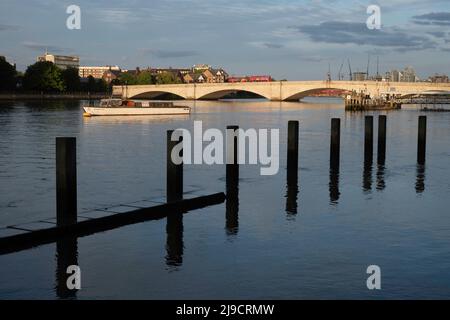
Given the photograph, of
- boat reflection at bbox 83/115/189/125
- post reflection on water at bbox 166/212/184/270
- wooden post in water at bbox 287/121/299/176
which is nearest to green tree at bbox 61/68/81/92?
boat reflection at bbox 83/115/189/125

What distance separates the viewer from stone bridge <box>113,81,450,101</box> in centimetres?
9869

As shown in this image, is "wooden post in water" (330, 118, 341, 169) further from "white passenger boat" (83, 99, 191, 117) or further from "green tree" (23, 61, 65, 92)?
"green tree" (23, 61, 65, 92)

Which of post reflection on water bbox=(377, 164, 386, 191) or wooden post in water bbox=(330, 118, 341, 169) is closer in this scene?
post reflection on water bbox=(377, 164, 386, 191)

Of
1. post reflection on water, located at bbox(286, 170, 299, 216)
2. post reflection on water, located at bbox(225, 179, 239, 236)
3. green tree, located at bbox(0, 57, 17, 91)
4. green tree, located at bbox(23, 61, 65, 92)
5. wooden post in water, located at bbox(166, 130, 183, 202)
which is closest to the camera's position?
post reflection on water, located at bbox(225, 179, 239, 236)

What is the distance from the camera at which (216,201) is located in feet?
52.7

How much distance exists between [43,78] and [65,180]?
108 metres

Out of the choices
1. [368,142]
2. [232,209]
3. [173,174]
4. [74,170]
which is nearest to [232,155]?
[232,209]

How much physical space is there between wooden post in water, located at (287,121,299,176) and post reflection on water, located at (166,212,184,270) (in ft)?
17.4

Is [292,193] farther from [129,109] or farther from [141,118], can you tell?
[129,109]

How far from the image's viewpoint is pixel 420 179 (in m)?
21.3

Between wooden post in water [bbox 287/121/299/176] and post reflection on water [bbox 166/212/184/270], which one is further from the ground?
wooden post in water [bbox 287/121/299/176]
